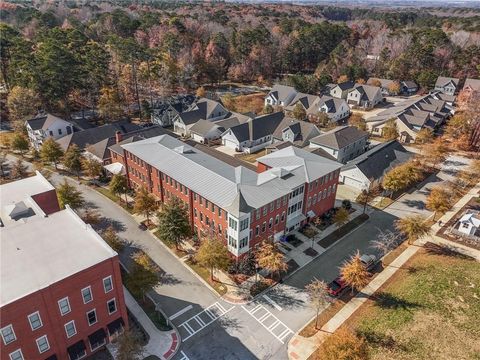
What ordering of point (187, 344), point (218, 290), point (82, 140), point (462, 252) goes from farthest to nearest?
point (82, 140)
point (462, 252)
point (218, 290)
point (187, 344)

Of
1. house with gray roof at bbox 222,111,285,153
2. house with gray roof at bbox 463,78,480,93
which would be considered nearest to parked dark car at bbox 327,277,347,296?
house with gray roof at bbox 222,111,285,153

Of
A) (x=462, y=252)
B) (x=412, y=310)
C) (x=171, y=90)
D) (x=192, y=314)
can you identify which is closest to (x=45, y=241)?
(x=192, y=314)

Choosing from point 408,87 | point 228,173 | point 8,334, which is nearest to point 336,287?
point 228,173

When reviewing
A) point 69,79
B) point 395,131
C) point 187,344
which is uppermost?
point 69,79

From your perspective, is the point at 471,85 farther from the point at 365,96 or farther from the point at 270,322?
the point at 270,322

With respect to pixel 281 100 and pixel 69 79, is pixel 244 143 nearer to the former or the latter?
pixel 281 100

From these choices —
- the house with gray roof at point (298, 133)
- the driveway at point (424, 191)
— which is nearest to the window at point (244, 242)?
the driveway at point (424, 191)

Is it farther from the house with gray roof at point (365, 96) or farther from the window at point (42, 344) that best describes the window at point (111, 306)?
the house with gray roof at point (365, 96)
